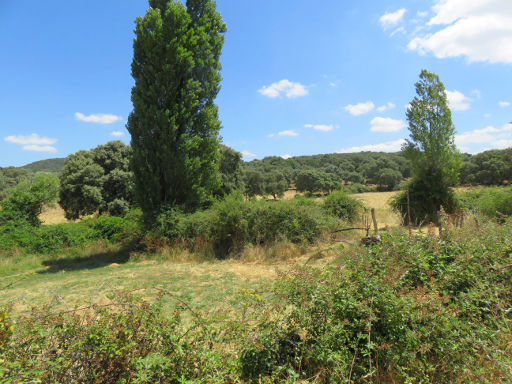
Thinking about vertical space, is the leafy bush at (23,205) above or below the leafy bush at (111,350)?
above

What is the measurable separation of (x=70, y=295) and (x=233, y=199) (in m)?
6.24

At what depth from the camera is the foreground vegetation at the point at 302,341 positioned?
1.85 meters

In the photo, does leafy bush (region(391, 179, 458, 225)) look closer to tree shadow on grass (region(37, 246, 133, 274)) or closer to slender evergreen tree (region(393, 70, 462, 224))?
slender evergreen tree (region(393, 70, 462, 224))

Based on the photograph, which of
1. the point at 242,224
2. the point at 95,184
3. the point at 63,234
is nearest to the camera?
the point at 242,224

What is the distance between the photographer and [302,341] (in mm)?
2205

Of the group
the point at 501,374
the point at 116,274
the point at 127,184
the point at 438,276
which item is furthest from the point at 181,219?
the point at 127,184

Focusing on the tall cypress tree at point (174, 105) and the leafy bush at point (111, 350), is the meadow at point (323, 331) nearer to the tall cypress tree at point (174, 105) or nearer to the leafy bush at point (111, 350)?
the leafy bush at point (111, 350)

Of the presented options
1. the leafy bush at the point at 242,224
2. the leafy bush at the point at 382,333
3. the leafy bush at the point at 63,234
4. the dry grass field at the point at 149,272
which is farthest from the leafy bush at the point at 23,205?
the leafy bush at the point at 382,333

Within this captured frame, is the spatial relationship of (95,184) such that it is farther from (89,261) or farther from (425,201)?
(425,201)

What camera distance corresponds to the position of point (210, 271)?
772 centimetres

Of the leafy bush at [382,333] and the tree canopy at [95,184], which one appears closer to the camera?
the leafy bush at [382,333]

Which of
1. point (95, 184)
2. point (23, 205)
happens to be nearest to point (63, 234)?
point (23, 205)

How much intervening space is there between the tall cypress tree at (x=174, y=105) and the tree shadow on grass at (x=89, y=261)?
82.1 inches

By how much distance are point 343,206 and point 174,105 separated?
8710 mm
